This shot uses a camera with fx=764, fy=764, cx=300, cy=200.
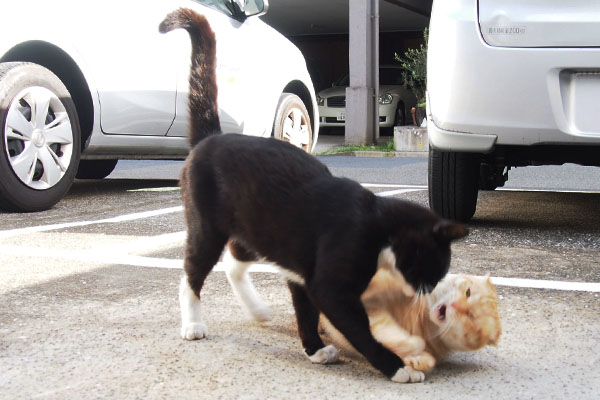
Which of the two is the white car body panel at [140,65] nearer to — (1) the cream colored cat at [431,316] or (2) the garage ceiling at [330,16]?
(1) the cream colored cat at [431,316]

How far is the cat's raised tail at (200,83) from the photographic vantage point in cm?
296

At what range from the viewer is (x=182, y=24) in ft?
9.78

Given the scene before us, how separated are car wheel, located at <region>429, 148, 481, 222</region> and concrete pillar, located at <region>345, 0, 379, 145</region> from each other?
10546 millimetres

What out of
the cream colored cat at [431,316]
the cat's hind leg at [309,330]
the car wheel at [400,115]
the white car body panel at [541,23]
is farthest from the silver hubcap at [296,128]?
the car wheel at [400,115]

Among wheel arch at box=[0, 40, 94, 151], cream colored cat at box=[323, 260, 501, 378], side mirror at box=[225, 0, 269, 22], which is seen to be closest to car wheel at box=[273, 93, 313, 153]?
side mirror at box=[225, 0, 269, 22]

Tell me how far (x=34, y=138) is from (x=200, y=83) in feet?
8.02

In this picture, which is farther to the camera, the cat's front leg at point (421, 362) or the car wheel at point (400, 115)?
the car wheel at point (400, 115)

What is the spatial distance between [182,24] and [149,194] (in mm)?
3502

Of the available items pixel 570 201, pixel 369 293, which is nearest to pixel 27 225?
pixel 369 293

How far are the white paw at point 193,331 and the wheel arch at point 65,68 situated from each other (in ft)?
10.9

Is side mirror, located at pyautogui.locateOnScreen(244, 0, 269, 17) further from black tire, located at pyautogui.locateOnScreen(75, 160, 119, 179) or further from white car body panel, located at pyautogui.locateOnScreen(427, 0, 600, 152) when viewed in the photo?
white car body panel, located at pyautogui.locateOnScreen(427, 0, 600, 152)

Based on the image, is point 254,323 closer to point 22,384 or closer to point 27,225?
point 22,384

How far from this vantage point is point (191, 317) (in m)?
2.52

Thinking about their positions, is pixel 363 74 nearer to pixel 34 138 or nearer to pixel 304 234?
pixel 34 138
